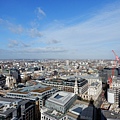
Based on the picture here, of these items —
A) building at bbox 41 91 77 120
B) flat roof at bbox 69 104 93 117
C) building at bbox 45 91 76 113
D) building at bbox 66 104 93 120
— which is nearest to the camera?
building at bbox 66 104 93 120

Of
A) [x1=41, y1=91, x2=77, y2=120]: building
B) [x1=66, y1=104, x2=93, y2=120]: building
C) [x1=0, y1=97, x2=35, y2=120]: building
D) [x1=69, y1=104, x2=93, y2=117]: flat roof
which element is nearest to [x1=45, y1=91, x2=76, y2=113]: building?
[x1=41, y1=91, x2=77, y2=120]: building

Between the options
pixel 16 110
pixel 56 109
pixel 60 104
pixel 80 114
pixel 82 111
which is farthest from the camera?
pixel 56 109

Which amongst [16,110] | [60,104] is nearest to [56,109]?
[60,104]

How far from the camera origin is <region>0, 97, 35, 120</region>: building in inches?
1098

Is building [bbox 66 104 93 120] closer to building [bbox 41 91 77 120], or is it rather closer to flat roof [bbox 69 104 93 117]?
flat roof [bbox 69 104 93 117]

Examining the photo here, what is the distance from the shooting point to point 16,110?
97.7ft

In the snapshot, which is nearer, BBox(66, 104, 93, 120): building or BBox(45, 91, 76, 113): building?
A: BBox(66, 104, 93, 120): building

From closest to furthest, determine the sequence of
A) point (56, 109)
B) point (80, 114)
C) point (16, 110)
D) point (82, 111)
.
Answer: point (16, 110) < point (80, 114) < point (82, 111) < point (56, 109)

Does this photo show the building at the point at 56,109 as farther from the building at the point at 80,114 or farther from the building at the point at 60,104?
the building at the point at 80,114

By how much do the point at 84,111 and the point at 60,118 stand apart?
5.99m

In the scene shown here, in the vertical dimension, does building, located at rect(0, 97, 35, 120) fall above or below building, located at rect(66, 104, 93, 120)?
above

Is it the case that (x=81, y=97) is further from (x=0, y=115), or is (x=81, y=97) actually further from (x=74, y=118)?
(x=0, y=115)

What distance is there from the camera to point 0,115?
27.1 m

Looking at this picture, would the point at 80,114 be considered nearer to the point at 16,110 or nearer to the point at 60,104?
the point at 60,104
